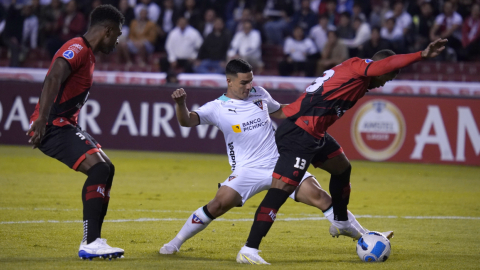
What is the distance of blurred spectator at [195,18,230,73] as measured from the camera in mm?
16953

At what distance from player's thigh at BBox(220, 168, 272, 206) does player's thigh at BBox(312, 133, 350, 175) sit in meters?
0.52

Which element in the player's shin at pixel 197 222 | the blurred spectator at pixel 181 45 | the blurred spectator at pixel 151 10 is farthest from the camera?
the blurred spectator at pixel 151 10

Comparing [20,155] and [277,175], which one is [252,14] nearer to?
[20,155]

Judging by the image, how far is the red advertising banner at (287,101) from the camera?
44.4 feet

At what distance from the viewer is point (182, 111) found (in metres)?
5.60

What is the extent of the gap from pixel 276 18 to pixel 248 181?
13555 millimetres

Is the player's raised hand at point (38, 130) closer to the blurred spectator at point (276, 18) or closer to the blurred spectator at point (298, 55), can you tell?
the blurred spectator at point (298, 55)

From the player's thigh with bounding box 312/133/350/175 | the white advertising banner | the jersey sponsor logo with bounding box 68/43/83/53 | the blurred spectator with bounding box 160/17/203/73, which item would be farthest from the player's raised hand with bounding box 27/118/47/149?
the blurred spectator with bounding box 160/17/203/73

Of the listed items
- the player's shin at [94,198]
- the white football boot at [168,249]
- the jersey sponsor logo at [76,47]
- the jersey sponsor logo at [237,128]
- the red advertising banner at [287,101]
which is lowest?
the red advertising banner at [287,101]

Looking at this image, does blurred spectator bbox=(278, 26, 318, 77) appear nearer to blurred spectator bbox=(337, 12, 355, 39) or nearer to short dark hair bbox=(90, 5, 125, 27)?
blurred spectator bbox=(337, 12, 355, 39)

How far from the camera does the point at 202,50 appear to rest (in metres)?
17.1

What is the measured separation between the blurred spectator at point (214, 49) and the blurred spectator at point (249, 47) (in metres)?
0.34

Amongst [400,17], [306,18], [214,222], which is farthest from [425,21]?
[214,222]

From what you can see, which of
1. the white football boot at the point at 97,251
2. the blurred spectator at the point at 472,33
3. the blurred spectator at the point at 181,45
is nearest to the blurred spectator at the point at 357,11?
the blurred spectator at the point at 472,33
